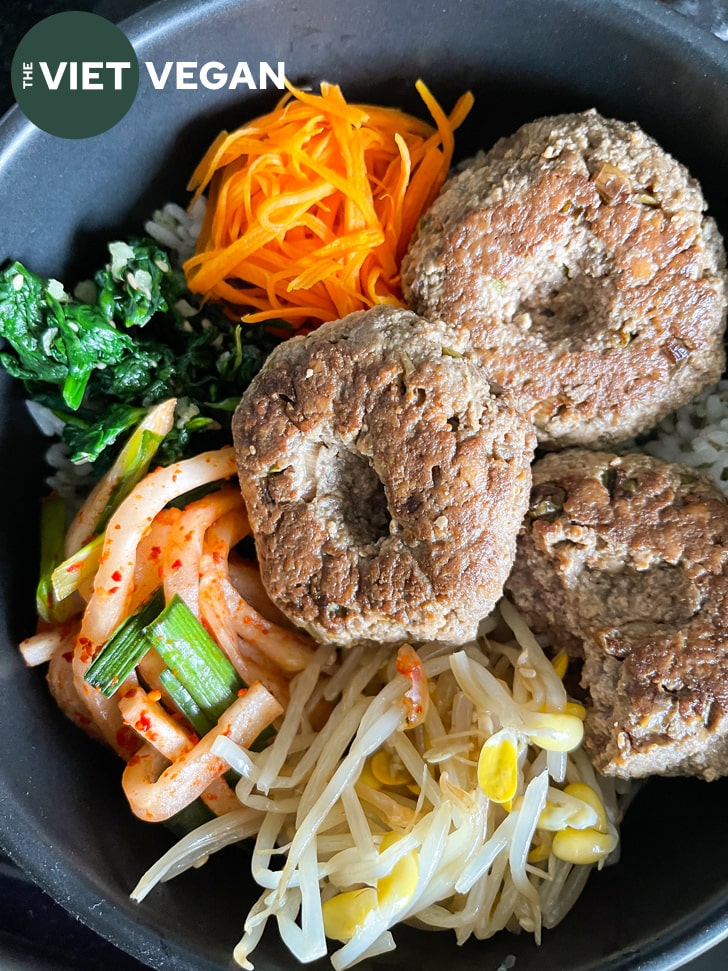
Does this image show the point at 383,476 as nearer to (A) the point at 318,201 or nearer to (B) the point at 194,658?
(B) the point at 194,658

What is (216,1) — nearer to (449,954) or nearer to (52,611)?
(52,611)

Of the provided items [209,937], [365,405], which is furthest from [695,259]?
[209,937]

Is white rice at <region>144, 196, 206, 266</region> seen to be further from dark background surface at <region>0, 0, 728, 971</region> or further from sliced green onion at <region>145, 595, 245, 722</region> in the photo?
sliced green onion at <region>145, 595, 245, 722</region>

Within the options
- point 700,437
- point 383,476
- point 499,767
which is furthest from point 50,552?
point 700,437

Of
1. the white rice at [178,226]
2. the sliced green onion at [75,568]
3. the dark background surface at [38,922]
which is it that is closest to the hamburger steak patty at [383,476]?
the sliced green onion at [75,568]

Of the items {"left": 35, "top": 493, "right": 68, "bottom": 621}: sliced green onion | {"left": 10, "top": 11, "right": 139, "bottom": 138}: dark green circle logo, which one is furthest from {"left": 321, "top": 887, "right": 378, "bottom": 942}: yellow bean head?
{"left": 10, "top": 11, "right": 139, "bottom": 138}: dark green circle logo

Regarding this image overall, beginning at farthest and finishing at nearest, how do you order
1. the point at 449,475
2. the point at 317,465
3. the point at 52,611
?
the point at 52,611, the point at 317,465, the point at 449,475
